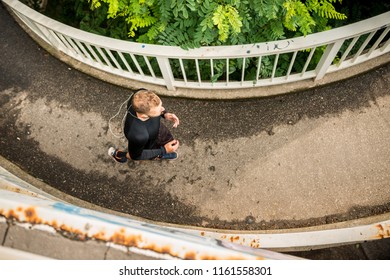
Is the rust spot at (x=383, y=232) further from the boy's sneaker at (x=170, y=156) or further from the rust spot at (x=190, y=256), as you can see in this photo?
the rust spot at (x=190, y=256)

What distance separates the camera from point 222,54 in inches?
146

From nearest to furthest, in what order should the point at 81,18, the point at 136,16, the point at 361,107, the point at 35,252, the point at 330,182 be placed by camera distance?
the point at 35,252 → the point at 136,16 → the point at 330,182 → the point at 361,107 → the point at 81,18

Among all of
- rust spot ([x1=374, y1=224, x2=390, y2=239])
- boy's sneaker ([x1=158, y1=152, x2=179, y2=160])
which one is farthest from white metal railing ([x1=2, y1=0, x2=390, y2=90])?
rust spot ([x1=374, y1=224, x2=390, y2=239])

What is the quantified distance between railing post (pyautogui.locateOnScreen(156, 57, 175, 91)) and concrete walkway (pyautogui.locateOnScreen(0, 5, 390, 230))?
12.5 inches

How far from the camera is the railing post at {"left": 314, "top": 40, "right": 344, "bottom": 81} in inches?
148

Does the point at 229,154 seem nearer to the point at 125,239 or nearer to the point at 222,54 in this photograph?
the point at 222,54

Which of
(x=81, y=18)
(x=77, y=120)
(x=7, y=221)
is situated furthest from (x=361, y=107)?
(x=81, y=18)

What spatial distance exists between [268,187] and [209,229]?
1041 millimetres

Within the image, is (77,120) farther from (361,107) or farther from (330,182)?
(361,107)

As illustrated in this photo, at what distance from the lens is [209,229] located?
4.19 metres

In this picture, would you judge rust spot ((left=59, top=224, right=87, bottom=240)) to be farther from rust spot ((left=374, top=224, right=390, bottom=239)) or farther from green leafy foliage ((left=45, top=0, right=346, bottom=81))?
rust spot ((left=374, top=224, right=390, bottom=239))

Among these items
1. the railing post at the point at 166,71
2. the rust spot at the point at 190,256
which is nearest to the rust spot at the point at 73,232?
the rust spot at the point at 190,256

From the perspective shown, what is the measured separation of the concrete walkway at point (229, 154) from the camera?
14.1ft

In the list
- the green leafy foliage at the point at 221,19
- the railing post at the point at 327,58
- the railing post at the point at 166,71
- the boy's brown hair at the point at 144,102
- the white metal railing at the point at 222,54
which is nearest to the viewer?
the boy's brown hair at the point at 144,102
